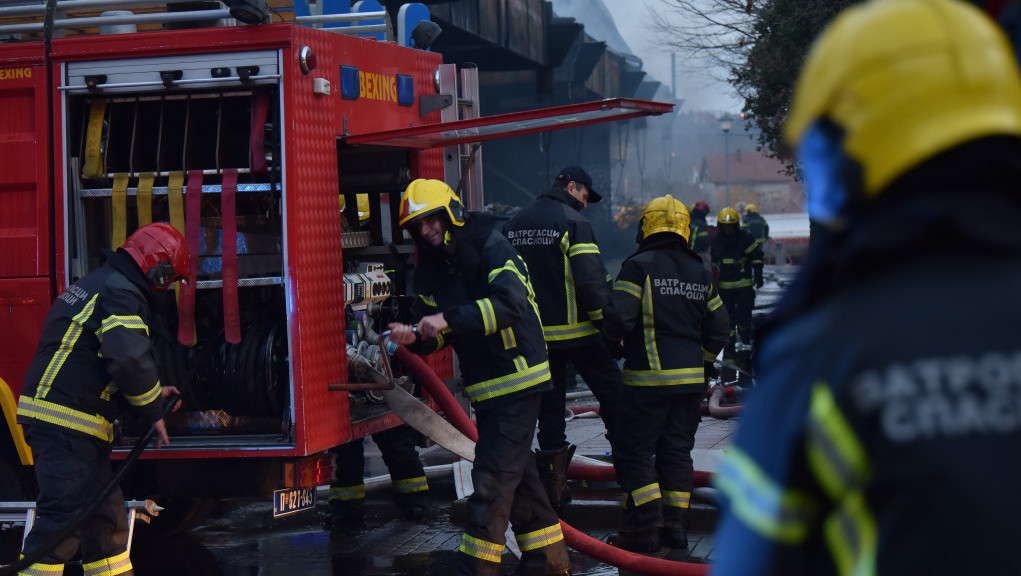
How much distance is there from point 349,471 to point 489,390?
1.92 m

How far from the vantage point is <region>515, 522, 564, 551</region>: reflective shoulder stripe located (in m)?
5.06

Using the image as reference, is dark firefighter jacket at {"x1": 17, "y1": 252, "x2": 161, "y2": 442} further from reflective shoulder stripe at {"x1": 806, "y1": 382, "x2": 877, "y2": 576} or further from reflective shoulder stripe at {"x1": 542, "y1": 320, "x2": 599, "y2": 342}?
reflective shoulder stripe at {"x1": 806, "y1": 382, "x2": 877, "y2": 576}

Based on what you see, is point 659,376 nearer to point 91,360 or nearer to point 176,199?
point 176,199

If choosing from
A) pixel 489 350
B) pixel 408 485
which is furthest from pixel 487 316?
pixel 408 485

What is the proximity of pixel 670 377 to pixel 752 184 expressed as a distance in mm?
56147

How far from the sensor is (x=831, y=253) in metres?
1.30

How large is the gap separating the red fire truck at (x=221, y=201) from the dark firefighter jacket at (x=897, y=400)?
3.54m

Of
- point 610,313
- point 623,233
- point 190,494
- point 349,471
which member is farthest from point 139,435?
point 623,233

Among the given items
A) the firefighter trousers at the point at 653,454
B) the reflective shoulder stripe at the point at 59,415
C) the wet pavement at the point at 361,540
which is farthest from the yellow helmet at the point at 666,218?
the reflective shoulder stripe at the point at 59,415

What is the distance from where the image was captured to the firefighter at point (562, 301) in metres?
6.22

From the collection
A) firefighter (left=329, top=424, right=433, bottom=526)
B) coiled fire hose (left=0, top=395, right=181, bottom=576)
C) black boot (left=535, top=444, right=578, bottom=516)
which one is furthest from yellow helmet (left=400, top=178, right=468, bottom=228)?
black boot (left=535, top=444, right=578, bottom=516)

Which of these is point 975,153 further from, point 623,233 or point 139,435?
point 623,233

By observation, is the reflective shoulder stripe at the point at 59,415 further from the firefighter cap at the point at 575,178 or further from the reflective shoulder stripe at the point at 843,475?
the reflective shoulder stripe at the point at 843,475

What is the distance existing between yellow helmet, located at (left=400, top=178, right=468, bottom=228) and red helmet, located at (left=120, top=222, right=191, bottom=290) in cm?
102
